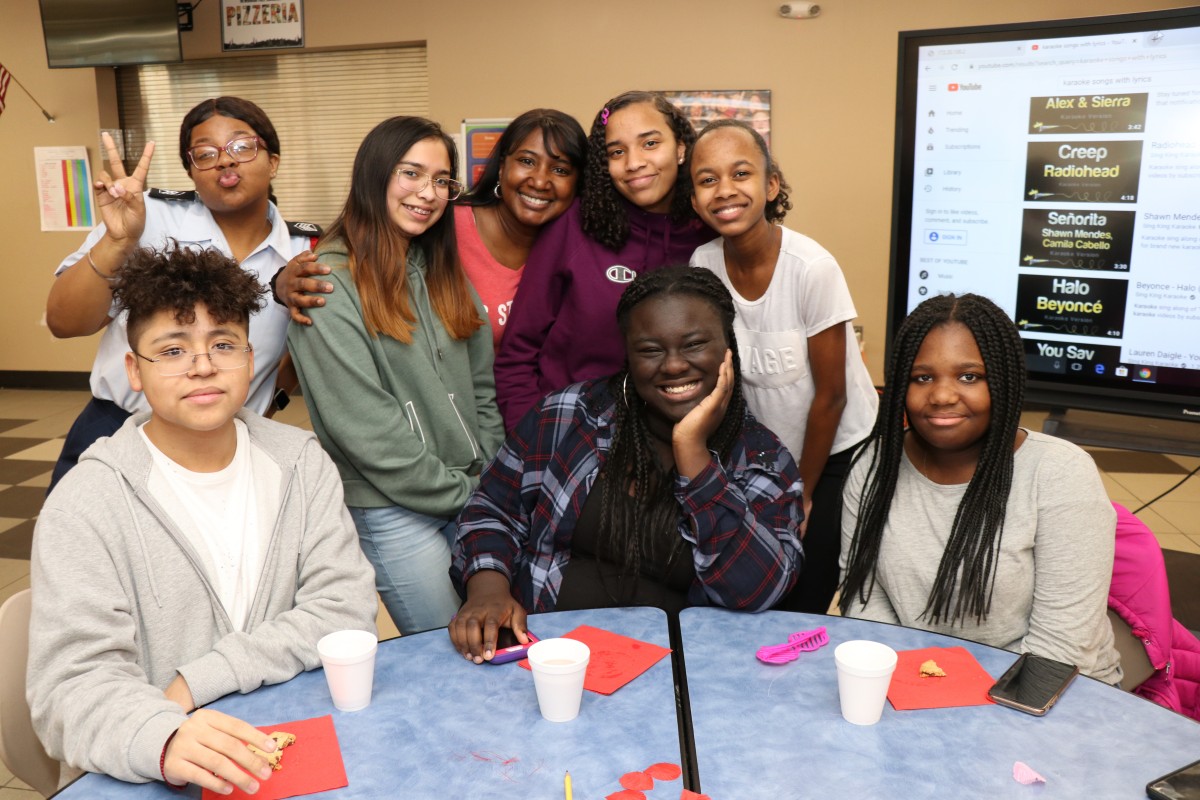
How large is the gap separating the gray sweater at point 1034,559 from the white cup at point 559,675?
0.78 meters

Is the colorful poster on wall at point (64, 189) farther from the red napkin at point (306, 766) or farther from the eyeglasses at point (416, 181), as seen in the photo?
the red napkin at point (306, 766)

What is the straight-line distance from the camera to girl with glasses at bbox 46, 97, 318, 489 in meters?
2.15

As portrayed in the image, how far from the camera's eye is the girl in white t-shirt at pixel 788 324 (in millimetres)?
2227

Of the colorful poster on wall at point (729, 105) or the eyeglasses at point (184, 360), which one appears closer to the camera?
the eyeglasses at point (184, 360)

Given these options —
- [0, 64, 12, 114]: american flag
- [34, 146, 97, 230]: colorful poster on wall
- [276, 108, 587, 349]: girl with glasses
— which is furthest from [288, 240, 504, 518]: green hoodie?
[0, 64, 12, 114]: american flag

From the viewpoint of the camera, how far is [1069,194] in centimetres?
270

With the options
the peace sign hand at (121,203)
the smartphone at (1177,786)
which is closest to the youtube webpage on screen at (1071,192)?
the smartphone at (1177,786)

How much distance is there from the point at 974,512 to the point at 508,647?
3.06ft

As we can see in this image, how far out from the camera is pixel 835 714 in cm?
140

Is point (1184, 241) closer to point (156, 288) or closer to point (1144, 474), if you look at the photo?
point (156, 288)

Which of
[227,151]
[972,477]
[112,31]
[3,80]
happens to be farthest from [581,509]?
[3,80]

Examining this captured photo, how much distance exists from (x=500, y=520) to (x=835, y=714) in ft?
3.03

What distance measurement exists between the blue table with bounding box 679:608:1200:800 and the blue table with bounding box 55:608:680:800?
0.09 m

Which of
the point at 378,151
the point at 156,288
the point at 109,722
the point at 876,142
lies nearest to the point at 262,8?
the point at 876,142
